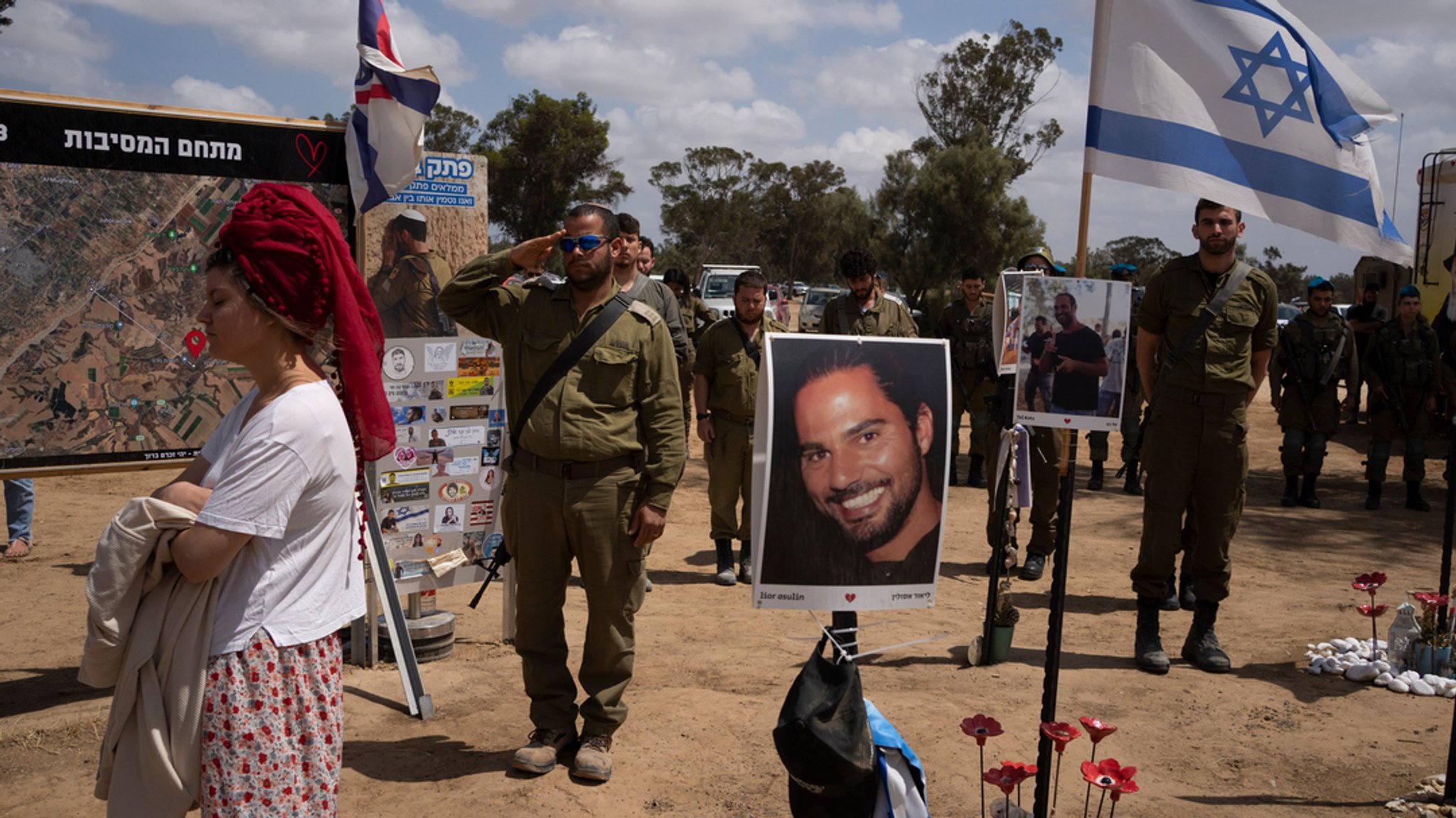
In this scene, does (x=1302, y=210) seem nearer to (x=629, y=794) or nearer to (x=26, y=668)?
(x=629, y=794)

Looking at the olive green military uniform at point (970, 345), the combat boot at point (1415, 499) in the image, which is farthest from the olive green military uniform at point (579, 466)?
the combat boot at point (1415, 499)

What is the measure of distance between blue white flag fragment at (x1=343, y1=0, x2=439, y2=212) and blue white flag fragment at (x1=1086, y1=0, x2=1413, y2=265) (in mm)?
2799

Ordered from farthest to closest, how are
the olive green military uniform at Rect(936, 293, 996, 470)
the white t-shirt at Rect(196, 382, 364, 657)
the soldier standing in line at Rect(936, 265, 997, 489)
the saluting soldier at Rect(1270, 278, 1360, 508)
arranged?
the saluting soldier at Rect(1270, 278, 1360, 508)
the olive green military uniform at Rect(936, 293, 996, 470)
the soldier standing in line at Rect(936, 265, 997, 489)
the white t-shirt at Rect(196, 382, 364, 657)

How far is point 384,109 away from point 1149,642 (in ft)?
14.9

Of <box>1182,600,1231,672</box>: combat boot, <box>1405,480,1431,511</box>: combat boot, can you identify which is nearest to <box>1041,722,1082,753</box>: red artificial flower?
<box>1182,600,1231,672</box>: combat boot

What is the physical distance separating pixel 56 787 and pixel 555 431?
229cm

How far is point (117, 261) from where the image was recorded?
4613 mm

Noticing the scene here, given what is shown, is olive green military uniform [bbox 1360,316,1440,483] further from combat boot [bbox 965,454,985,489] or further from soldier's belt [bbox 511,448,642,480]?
soldier's belt [bbox 511,448,642,480]

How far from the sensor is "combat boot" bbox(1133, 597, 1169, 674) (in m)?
5.55

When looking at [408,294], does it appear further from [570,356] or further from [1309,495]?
[1309,495]

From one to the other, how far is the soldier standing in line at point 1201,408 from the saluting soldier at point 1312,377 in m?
A: 5.63

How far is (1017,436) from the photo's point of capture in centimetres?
464

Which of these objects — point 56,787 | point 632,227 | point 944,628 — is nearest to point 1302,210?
point 944,628

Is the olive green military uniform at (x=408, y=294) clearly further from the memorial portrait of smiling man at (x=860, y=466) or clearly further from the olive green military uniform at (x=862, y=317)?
the memorial portrait of smiling man at (x=860, y=466)
